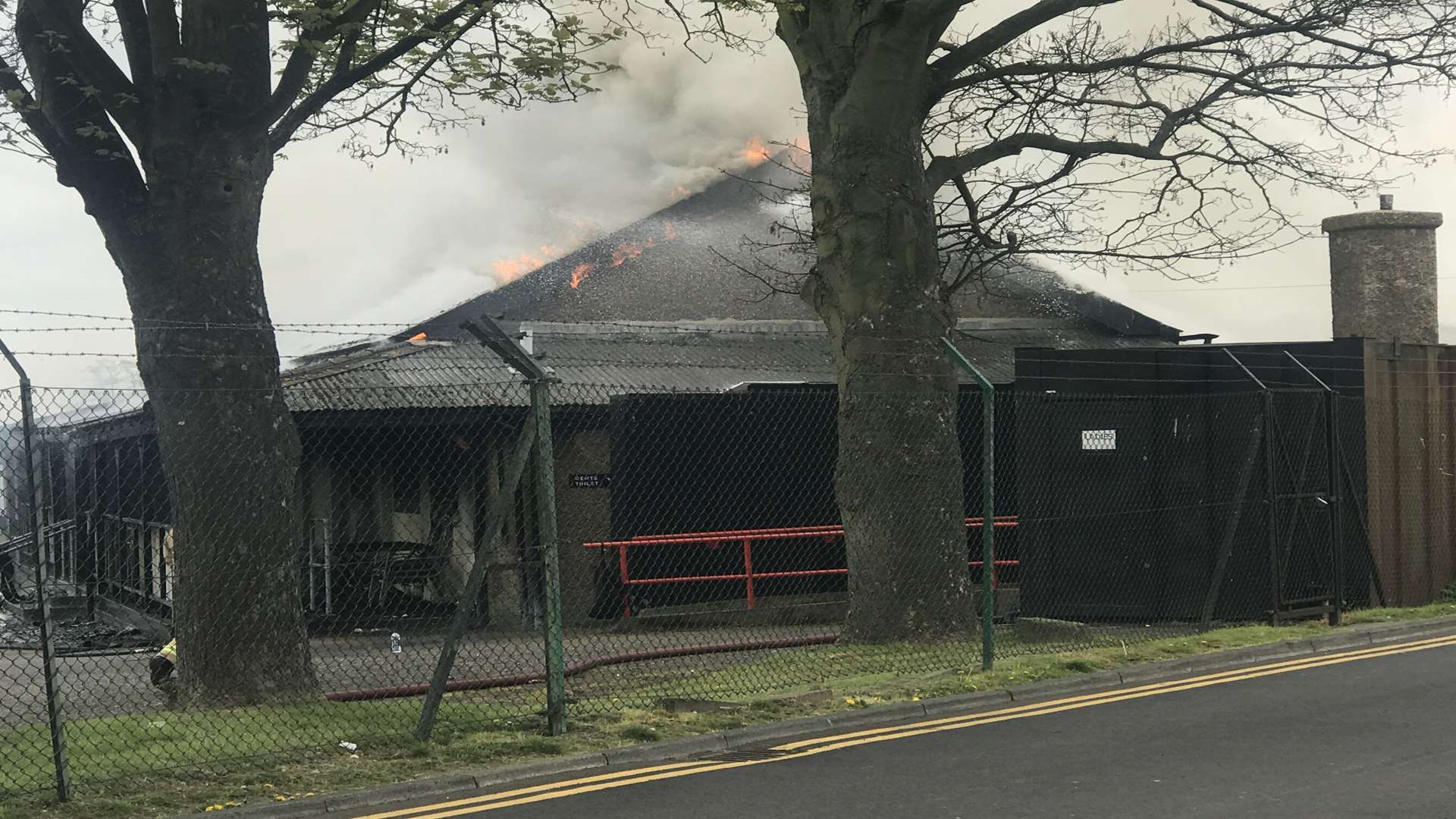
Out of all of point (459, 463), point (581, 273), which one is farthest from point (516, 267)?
point (459, 463)

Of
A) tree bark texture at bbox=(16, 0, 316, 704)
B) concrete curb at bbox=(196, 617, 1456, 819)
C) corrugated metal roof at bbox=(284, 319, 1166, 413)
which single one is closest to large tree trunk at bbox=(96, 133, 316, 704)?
tree bark texture at bbox=(16, 0, 316, 704)

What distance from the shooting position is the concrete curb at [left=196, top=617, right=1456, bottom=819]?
276 inches

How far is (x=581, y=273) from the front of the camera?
29.2m

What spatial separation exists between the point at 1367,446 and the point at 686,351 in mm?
10181

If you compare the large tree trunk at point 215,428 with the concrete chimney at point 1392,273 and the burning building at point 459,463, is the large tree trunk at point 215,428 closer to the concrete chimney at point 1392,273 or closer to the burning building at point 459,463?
the burning building at point 459,463

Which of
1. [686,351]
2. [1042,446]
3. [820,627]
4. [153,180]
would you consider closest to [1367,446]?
[1042,446]

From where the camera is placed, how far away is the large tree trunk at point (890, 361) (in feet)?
41.6

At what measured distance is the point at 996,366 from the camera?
23.4 m

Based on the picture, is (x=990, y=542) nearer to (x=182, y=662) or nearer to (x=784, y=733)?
(x=784, y=733)

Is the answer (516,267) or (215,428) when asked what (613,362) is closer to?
(215,428)

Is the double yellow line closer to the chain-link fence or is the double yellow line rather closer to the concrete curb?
the concrete curb

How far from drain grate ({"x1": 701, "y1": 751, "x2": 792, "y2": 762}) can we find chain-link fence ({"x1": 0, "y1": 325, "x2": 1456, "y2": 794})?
94 centimetres

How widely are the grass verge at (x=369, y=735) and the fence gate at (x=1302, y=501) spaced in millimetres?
2660

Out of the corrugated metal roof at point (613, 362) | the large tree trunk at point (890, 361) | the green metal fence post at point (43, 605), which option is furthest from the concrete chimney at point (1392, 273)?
the green metal fence post at point (43, 605)
